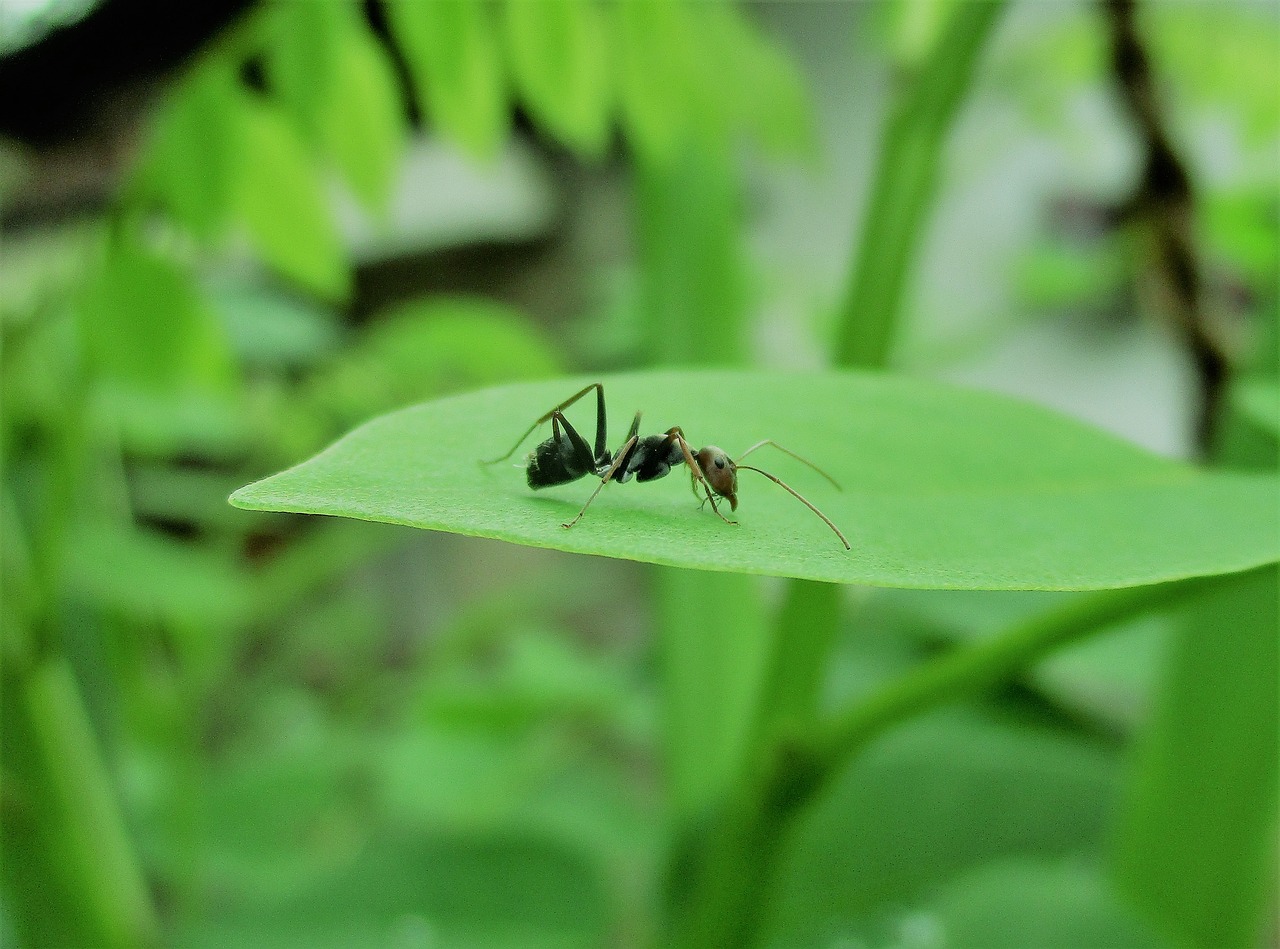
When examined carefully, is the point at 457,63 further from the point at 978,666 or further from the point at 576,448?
the point at 978,666

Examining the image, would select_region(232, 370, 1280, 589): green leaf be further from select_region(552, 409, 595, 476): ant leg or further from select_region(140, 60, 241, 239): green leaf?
select_region(140, 60, 241, 239): green leaf

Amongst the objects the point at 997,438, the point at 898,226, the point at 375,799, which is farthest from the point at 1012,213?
the point at 997,438

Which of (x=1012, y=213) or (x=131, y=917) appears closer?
(x=131, y=917)

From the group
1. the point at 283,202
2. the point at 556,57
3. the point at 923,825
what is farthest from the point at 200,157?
the point at 923,825

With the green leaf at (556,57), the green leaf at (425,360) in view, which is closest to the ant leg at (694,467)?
the green leaf at (556,57)

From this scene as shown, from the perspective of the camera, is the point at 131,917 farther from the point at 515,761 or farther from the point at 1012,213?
the point at 1012,213

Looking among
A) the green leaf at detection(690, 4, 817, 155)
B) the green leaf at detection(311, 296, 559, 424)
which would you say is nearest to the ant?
the green leaf at detection(690, 4, 817, 155)
